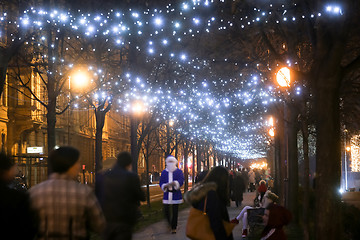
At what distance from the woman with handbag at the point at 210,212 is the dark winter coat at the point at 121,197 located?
4.22ft

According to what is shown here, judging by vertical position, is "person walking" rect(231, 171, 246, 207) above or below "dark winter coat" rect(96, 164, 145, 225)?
below

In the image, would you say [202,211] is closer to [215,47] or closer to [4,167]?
[4,167]

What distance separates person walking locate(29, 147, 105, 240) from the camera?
16.1 feet

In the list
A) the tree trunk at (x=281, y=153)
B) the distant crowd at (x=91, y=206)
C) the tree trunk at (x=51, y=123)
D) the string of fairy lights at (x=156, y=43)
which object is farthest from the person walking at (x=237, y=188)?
the distant crowd at (x=91, y=206)

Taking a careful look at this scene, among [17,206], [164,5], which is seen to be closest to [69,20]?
[164,5]

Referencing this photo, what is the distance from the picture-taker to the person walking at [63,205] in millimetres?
4914

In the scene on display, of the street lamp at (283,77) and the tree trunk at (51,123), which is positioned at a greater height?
the street lamp at (283,77)

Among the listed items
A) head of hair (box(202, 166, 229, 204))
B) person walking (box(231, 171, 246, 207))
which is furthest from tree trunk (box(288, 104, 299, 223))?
head of hair (box(202, 166, 229, 204))

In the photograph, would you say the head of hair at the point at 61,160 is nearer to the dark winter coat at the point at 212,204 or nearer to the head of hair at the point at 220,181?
the dark winter coat at the point at 212,204

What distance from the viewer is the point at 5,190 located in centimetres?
474

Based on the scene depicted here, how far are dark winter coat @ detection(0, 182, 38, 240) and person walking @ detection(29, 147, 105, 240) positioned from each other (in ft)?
0.59

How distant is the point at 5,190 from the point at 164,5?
1692 cm

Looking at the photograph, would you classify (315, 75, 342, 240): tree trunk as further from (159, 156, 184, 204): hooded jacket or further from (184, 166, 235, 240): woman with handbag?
(159, 156, 184, 204): hooded jacket

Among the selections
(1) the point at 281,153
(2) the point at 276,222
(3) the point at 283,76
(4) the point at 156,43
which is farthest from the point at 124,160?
(1) the point at 281,153
